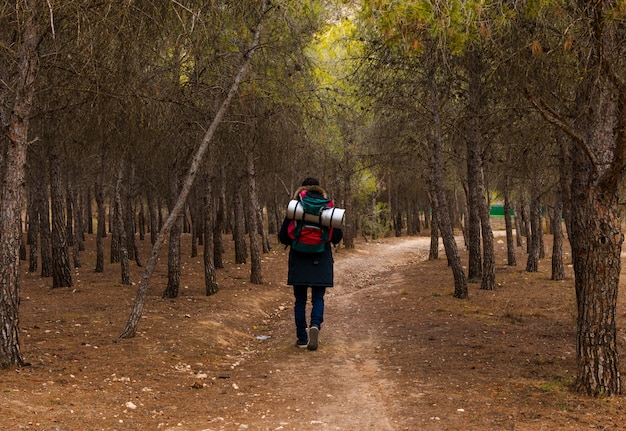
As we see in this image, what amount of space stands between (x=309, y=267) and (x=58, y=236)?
9.39 m

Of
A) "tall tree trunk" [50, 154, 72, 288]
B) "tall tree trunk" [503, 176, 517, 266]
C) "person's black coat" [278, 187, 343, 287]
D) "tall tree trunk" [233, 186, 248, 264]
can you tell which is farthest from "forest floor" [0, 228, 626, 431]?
"tall tree trunk" [503, 176, 517, 266]

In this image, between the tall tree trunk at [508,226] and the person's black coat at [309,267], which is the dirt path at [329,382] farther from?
the tall tree trunk at [508,226]

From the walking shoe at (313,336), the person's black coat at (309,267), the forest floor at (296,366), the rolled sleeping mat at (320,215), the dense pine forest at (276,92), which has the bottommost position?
the forest floor at (296,366)

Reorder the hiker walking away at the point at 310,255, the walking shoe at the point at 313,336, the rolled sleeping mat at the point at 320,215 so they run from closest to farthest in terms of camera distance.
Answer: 1. the rolled sleeping mat at the point at 320,215
2. the hiker walking away at the point at 310,255
3. the walking shoe at the point at 313,336

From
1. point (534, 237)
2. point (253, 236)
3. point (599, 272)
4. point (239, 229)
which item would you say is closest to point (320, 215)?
point (599, 272)

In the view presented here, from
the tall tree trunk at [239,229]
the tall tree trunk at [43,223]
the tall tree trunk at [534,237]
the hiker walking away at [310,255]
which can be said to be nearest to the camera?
the hiker walking away at [310,255]

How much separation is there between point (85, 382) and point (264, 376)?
207 cm

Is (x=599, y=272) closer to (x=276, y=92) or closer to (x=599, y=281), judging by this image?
(x=599, y=281)

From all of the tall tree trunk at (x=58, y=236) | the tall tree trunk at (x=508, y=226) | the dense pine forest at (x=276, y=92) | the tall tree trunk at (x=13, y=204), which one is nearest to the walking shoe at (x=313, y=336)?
the dense pine forest at (x=276, y=92)

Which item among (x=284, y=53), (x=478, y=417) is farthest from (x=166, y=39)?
(x=478, y=417)

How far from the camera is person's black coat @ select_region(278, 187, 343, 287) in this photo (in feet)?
25.7

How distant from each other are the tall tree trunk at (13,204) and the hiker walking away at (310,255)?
3316 mm

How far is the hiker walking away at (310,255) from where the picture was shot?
7793mm

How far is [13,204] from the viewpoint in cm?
659
